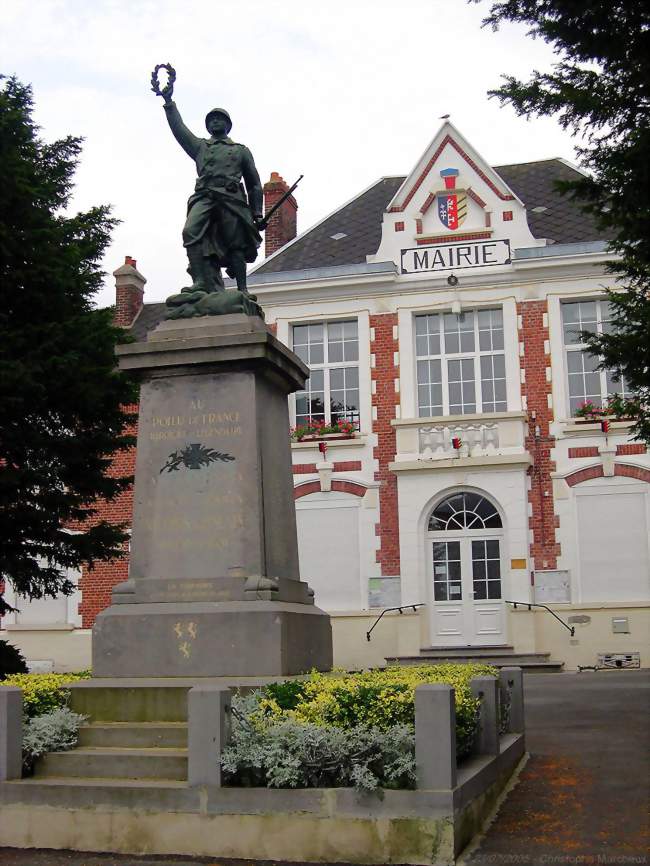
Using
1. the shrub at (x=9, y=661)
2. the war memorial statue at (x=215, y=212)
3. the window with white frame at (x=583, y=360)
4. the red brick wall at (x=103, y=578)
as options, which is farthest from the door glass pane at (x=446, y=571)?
the war memorial statue at (x=215, y=212)

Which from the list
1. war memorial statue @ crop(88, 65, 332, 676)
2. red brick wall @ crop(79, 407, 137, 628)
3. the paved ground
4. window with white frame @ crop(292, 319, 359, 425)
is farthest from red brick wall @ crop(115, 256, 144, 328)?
war memorial statue @ crop(88, 65, 332, 676)

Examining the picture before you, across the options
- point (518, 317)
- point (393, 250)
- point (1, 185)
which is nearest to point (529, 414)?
point (518, 317)

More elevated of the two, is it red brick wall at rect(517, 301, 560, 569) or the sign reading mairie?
the sign reading mairie

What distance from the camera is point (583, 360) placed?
22797 mm

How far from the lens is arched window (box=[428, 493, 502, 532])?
882 inches

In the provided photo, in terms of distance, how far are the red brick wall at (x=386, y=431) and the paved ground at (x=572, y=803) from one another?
9.33 m

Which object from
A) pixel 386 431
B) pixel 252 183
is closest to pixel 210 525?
pixel 252 183

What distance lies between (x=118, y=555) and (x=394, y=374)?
965 cm

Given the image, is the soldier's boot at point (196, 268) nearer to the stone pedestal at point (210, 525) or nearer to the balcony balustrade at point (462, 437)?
the stone pedestal at point (210, 525)

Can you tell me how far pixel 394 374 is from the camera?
23.2 metres

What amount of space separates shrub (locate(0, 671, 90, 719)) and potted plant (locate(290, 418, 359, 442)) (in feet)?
48.0

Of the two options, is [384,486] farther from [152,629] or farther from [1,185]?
[152,629]

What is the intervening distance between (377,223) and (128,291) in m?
6.87

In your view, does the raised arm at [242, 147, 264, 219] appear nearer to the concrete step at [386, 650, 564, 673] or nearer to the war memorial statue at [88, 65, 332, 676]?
the war memorial statue at [88, 65, 332, 676]
